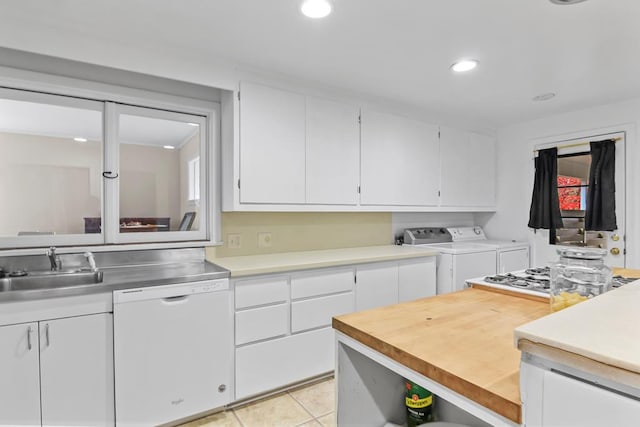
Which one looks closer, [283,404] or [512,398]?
[512,398]

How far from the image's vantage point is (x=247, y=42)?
2.05m

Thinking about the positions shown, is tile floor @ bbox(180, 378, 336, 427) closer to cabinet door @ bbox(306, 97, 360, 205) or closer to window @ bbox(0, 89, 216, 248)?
window @ bbox(0, 89, 216, 248)

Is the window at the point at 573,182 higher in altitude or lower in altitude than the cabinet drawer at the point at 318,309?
higher

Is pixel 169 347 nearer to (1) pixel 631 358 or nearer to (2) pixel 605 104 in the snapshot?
(1) pixel 631 358

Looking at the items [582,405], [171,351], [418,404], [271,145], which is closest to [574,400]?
[582,405]

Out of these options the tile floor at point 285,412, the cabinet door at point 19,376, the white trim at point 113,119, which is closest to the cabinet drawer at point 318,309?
the tile floor at point 285,412

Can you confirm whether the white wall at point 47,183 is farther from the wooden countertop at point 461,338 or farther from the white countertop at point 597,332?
the white countertop at point 597,332

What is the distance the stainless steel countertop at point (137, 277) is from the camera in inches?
64.9

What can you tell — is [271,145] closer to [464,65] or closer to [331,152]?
[331,152]

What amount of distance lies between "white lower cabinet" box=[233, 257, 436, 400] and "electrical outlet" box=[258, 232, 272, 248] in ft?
1.99

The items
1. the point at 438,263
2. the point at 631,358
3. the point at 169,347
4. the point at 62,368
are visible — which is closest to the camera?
the point at 631,358

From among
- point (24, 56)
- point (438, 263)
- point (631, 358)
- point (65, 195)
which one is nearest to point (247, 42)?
point (24, 56)

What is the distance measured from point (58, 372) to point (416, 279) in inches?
99.0

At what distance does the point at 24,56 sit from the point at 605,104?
459 centimetres
